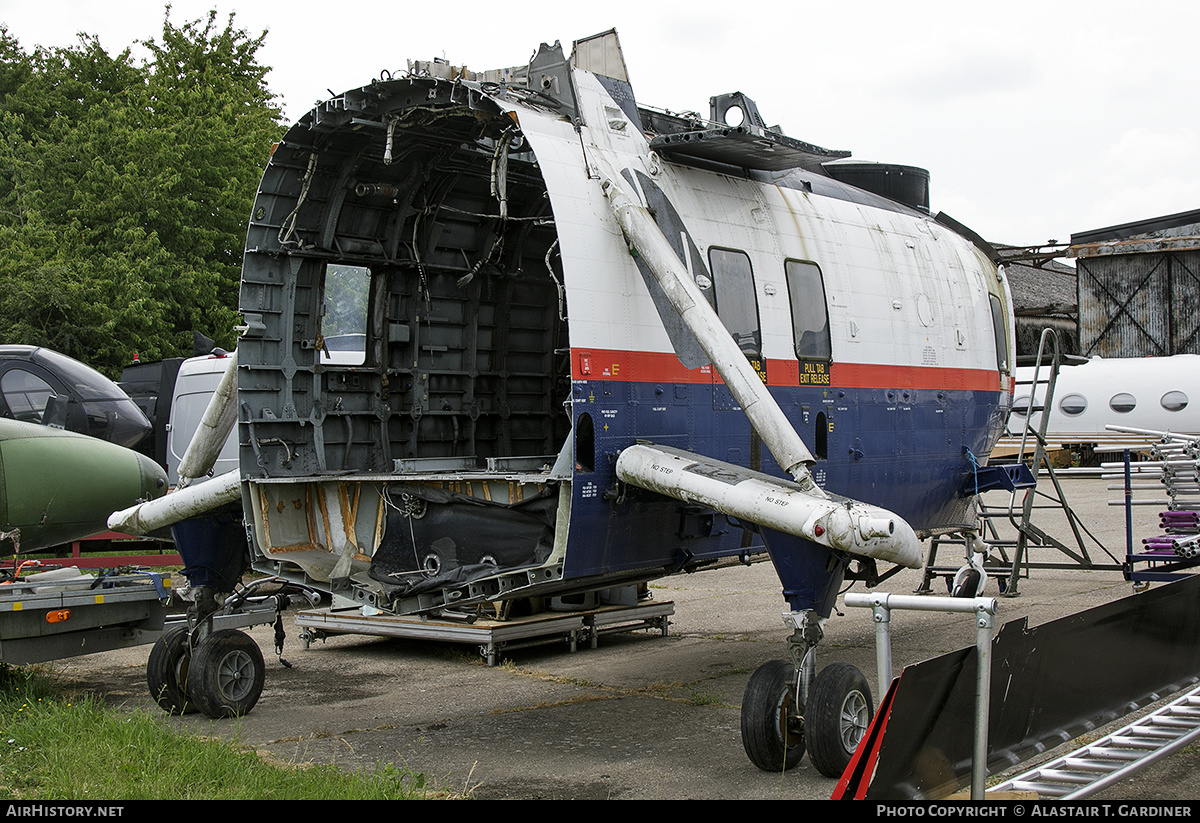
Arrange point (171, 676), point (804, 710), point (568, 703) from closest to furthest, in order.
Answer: point (804, 710), point (171, 676), point (568, 703)

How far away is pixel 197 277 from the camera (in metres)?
25.8

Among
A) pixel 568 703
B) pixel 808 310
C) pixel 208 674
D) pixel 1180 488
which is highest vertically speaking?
pixel 808 310

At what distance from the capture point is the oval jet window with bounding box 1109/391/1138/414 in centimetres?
3005

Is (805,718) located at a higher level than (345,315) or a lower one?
lower

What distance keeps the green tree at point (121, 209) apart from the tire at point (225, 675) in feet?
56.1

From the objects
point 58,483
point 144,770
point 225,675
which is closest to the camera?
point 144,770

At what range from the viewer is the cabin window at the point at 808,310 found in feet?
28.9

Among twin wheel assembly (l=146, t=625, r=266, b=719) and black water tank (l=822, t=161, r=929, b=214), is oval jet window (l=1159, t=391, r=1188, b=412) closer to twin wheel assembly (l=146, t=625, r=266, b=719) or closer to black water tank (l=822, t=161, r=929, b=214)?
black water tank (l=822, t=161, r=929, b=214)

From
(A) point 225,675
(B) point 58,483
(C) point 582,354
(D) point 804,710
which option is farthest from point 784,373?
(B) point 58,483

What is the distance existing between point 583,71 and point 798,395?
9.84 feet

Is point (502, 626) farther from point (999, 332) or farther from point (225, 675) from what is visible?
point (999, 332)

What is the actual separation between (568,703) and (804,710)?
2731 mm

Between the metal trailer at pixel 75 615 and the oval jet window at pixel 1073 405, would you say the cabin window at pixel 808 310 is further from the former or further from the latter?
the oval jet window at pixel 1073 405

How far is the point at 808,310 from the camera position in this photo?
351 inches
